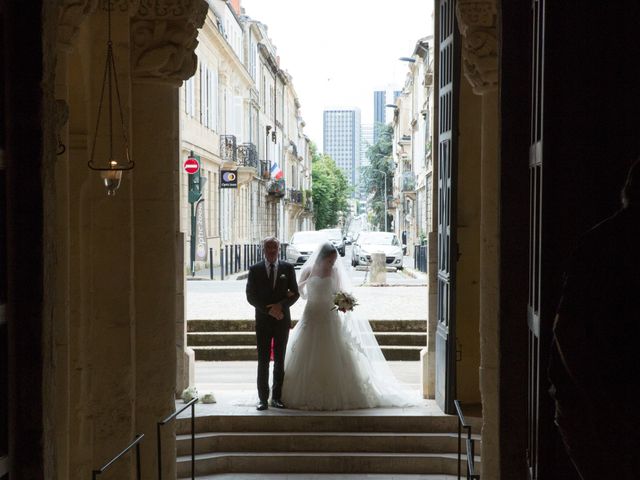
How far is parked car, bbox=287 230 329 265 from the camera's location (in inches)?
1319

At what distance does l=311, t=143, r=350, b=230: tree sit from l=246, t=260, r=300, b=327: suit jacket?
293 ft

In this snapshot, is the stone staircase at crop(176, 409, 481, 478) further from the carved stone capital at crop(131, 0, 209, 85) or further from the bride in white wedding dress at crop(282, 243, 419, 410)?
the carved stone capital at crop(131, 0, 209, 85)

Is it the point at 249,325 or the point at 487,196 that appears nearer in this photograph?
the point at 487,196

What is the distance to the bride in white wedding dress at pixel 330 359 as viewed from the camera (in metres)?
9.79

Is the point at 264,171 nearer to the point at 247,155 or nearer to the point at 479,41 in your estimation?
the point at 247,155

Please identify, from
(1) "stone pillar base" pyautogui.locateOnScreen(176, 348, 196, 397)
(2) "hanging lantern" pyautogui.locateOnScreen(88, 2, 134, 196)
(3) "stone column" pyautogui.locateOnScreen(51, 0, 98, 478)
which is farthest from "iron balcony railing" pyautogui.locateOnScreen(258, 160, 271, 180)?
(3) "stone column" pyautogui.locateOnScreen(51, 0, 98, 478)

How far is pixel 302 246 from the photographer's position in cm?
3409

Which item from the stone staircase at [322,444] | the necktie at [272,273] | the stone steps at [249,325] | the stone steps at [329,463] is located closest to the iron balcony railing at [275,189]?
the stone steps at [249,325]

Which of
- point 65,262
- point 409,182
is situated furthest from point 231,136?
point 65,262

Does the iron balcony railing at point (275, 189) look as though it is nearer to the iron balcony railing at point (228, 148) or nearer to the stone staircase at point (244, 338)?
the iron balcony railing at point (228, 148)

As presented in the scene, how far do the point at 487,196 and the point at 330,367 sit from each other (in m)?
4.08
